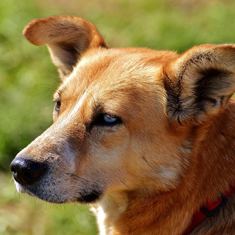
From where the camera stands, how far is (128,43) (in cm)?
736

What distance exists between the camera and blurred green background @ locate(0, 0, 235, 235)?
Result: 180 inches

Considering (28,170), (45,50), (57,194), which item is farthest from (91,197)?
(45,50)

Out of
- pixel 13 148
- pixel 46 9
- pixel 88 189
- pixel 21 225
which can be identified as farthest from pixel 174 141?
pixel 46 9

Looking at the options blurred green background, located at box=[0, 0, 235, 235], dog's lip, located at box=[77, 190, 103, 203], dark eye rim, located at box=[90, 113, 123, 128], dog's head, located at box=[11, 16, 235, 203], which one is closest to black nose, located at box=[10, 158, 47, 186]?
dog's head, located at box=[11, 16, 235, 203]

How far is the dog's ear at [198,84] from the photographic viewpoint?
2857 millimetres

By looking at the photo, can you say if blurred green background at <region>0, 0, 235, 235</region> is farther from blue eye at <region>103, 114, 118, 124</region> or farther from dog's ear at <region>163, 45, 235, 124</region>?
dog's ear at <region>163, 45, 235, 124</region>

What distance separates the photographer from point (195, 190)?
9.97 feet

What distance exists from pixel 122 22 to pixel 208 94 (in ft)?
A: 17.5

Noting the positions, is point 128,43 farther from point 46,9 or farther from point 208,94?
point 208,94

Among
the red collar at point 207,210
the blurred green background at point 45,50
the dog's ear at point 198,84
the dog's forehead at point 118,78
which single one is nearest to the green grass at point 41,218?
the blurred green background at point 45,50

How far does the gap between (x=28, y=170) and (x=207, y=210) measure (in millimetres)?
1192

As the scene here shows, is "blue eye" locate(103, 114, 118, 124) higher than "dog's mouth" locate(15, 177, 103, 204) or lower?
higher

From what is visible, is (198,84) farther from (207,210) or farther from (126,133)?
(207,210)

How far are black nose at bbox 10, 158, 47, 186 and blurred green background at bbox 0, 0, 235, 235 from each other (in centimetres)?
154
